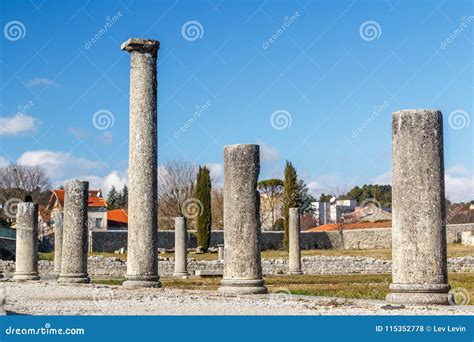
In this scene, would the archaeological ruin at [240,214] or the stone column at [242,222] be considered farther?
the stone column at [242,222]

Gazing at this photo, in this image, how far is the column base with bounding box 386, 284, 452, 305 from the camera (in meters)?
12.3

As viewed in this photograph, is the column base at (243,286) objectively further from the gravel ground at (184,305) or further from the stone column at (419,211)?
the stone column at (419,211)

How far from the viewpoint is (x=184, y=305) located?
13766 mm

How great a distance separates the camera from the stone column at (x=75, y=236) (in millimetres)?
21641

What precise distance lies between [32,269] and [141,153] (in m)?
9.22

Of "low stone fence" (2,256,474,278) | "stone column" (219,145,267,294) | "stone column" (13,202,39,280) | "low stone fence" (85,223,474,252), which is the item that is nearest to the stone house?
"low stone fence" (85,223,474,252)

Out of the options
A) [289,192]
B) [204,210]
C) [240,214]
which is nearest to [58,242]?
[240,214]

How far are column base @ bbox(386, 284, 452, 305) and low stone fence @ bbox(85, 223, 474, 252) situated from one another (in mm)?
44183

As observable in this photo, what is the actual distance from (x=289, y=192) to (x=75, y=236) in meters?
38.2

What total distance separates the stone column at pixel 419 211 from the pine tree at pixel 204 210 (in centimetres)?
4280

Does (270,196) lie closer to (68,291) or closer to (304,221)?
(304,221)

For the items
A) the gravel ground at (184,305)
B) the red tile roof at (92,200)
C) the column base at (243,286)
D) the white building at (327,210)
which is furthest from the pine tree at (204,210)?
the white building at (327,210)

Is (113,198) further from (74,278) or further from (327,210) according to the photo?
(74,278)

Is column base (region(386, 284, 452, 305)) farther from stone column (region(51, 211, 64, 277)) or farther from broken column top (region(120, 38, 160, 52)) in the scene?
stone column (region(51, 211, 64, 277))
